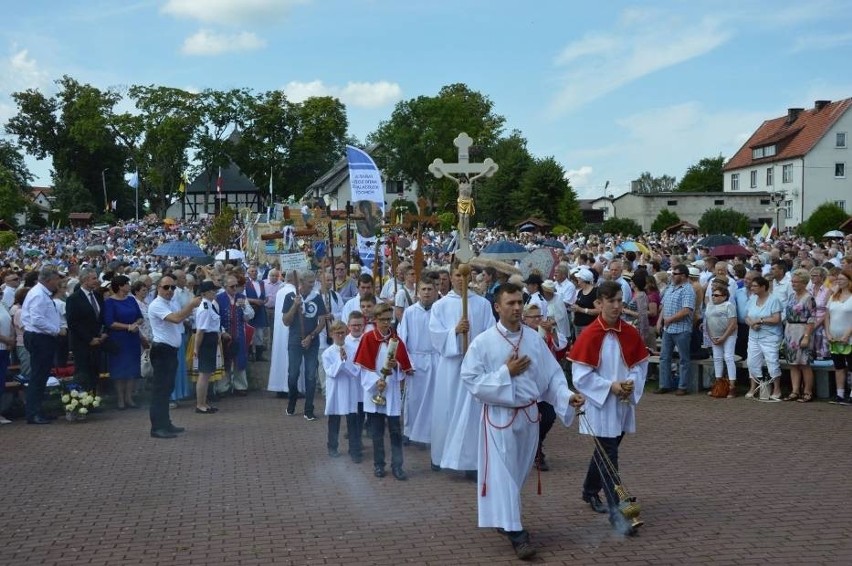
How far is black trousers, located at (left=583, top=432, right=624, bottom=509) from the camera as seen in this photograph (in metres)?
7.11

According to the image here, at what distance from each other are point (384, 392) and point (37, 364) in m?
5.22

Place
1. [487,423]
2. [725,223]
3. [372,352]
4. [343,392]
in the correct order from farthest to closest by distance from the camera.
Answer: [725,223], [343,392], [372,352], [487,423]

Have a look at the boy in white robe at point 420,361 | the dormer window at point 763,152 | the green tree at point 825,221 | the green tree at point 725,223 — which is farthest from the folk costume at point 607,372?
the dormer window at point 763,152

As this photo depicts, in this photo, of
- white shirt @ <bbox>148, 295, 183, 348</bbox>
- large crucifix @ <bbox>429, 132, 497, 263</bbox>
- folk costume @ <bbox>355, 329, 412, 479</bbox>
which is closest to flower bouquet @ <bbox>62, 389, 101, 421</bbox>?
white shirt @ <bbox>148, 295, 183, 348</bbox>

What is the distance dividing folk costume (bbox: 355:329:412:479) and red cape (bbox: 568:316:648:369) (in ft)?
7.79

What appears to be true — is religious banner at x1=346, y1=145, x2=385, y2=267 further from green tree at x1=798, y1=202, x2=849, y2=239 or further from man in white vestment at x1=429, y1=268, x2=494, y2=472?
green tree at x1=798, y1=202, x2=849, y2=239

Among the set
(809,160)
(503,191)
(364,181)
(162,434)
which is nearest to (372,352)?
(162,434)

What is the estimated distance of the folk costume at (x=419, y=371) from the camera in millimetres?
9953

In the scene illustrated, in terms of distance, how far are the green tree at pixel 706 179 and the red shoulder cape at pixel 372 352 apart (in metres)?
104

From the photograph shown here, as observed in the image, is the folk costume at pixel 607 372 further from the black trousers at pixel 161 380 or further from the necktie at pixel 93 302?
the necktie at pixel 93 302

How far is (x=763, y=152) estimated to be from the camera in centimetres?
7344

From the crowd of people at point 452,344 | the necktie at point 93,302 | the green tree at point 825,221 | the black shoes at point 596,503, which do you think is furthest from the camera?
the green tree at point 825,221

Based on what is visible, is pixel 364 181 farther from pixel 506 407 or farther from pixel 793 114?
pixel 793 114

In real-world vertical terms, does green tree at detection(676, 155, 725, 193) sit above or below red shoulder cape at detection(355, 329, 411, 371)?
above
